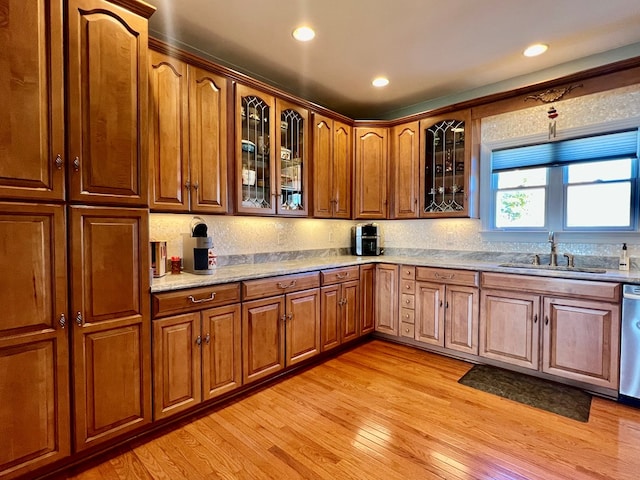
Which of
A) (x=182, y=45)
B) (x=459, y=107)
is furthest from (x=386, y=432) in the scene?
(x=182, y=45)

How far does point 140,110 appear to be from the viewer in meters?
1.87

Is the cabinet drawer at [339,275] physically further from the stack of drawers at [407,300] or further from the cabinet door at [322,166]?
the cabinet door at [322,166]

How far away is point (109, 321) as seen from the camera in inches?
69.8

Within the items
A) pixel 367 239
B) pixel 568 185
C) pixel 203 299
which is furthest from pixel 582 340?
pixel 203 299

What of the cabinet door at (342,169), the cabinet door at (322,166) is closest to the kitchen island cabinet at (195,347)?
the cabinet door at (322,166)

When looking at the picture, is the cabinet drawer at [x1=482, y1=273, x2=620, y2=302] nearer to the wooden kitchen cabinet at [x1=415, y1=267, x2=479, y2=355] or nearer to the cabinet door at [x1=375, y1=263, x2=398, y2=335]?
the wooden kitchen cabinet at [x1=415, y1=267, x2=479, y2=355]

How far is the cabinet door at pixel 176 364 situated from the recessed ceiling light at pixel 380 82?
2.79 metres

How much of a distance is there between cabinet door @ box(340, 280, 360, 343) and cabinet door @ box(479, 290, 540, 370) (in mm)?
1200

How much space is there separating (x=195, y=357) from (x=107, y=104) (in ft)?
5.24

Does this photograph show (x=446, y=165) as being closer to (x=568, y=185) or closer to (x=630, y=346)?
(x=568, y=185)

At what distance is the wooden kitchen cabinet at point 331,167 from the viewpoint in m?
3.38

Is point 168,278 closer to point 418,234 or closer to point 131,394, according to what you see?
point 131,394

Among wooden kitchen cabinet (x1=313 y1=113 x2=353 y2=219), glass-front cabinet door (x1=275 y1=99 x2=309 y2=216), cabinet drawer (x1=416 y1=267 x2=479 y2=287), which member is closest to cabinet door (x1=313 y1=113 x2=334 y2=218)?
wooden kitchen cabinet (x1=313 y1=113 x2=353 y2=219)

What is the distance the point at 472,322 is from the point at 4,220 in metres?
3.40
